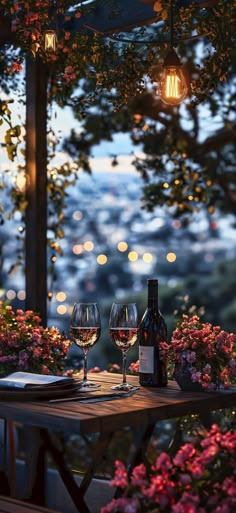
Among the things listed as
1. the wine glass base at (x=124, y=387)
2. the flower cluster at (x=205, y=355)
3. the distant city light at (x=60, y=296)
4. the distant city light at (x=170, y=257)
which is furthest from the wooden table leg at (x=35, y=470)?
the distant city light at (x=170, y=257)

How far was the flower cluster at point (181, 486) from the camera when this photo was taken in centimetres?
195

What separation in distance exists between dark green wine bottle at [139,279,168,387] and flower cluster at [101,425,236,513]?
0.90 m

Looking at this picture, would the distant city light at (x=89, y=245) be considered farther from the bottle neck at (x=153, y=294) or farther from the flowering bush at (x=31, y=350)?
the bottle neck at (x=153, y=294)

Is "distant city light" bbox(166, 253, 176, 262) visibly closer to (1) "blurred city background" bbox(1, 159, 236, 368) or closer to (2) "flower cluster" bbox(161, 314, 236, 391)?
(1) "blurred city background" bbox(1, 159, 236, 368)

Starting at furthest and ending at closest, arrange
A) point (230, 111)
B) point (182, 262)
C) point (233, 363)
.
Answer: point (182, 262), point (230, 111), point (233, 363)

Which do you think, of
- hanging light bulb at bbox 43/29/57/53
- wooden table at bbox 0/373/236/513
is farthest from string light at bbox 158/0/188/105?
wooden table at bbox 0/373/236/513

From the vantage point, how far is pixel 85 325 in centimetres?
297

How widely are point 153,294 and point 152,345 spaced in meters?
0.18

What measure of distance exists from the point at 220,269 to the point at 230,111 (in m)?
1.04

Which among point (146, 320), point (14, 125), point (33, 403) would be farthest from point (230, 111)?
point (33, 403)

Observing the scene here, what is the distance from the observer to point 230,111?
554cm

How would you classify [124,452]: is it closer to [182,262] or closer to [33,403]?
[182,262]

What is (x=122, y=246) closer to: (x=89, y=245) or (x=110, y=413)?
(x=89, y=245)

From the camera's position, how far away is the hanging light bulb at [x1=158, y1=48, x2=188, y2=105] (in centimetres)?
340
